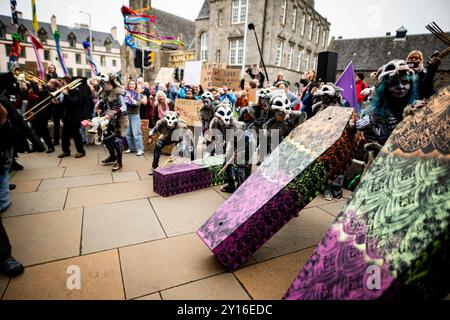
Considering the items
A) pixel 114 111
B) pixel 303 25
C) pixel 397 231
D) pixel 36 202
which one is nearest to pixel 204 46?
pixel 303 25

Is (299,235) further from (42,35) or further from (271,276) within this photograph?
(42,35)

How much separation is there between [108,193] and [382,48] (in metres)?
41.9

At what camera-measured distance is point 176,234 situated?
326cm

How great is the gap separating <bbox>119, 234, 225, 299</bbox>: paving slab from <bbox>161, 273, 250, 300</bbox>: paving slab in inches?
3.1

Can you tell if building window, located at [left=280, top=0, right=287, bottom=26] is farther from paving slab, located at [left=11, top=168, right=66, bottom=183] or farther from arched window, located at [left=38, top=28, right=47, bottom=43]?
arched window, located at [left=38, top=28, right=47, bottom=43]

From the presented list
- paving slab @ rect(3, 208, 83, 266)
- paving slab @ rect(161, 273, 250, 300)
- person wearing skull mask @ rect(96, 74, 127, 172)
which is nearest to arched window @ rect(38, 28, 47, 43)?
person wearing skull mask @ rect(96, 74, 127, 172)

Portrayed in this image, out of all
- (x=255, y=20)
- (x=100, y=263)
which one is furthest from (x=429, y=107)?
(x=255, y=20)

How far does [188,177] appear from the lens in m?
4.71

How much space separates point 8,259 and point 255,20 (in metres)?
24.3

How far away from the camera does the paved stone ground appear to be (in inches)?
90.8

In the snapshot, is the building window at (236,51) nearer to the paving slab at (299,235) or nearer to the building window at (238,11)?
the building window at (238,11)

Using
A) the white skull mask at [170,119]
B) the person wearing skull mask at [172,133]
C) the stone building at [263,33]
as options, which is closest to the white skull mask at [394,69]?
the person wearing skull mask at [172,133]

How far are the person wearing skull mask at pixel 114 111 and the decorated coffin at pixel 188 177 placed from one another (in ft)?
6.38

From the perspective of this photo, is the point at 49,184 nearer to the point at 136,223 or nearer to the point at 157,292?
the point at 136,223
